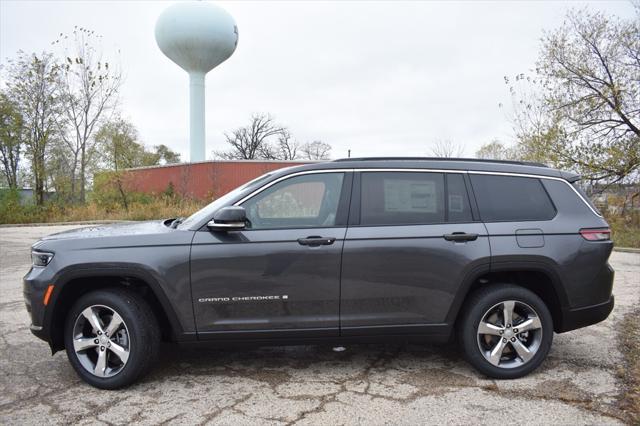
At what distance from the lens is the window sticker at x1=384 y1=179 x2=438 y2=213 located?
12.8 feet

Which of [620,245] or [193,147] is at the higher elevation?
[193,147]

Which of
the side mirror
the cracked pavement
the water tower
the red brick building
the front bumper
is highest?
the water tower

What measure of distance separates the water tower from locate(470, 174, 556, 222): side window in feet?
92.8

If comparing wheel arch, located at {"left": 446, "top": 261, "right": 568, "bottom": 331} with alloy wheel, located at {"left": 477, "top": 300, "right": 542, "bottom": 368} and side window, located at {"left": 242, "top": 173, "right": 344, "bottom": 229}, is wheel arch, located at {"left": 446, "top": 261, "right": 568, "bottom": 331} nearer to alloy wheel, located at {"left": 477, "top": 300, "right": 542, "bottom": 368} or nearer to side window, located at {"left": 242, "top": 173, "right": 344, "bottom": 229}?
alloy wheel, located at {"left": 477, "top": 300, "right": 542, "bottom": 368}

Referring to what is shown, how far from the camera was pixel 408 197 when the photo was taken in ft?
12.9

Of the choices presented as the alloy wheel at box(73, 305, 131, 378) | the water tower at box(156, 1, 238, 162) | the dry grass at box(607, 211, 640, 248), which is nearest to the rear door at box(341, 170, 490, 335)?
the alloy wheel at box(73, 305, 131, 378)

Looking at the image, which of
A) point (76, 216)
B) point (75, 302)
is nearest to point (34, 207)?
point (76, 216)

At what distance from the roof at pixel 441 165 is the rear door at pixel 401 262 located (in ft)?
0.72

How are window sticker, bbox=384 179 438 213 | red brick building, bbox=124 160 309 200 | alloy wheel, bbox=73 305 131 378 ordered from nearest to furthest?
1. alloy wheel, bbox=73 305 131 378
2. window sticker, bbox=384 179 438 213
3. red brick building, bbox=124 160 309 200

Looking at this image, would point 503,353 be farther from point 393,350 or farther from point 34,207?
point 34,207

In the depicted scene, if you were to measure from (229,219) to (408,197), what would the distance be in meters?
1.47

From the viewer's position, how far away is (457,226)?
3852 mm

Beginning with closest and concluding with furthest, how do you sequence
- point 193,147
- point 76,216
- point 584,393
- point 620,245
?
1. point 584,393
2. point 620,245
3. point 76,216
4. point 193,147

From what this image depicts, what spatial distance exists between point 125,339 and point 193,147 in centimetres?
3011
